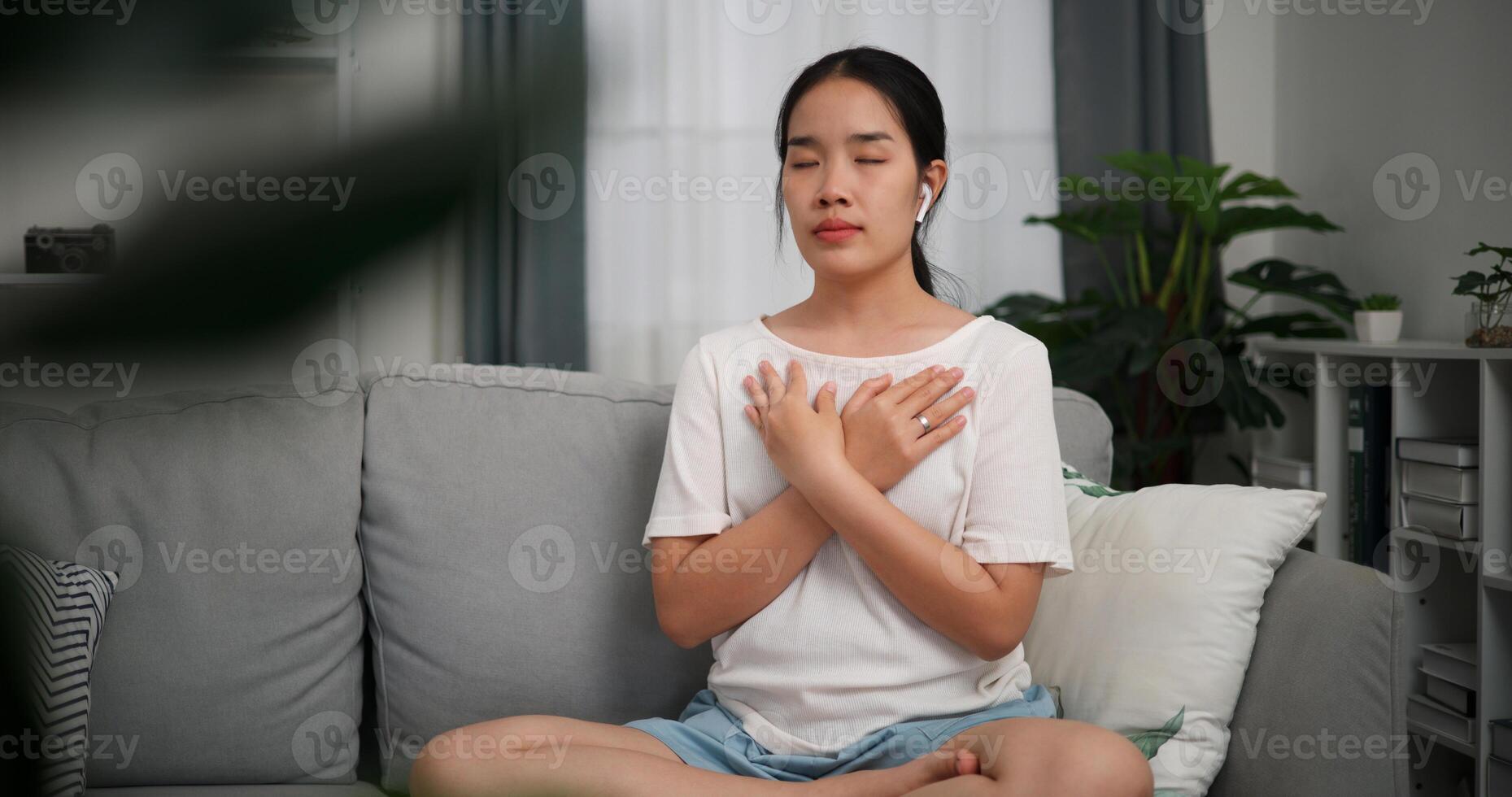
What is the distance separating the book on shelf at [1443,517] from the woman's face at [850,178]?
43.5 inches

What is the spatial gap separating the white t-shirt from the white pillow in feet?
0.25

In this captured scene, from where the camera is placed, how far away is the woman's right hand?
44.3 inches

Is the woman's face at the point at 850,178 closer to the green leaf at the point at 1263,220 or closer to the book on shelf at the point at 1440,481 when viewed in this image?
the book on shelf at the point at 1440,481

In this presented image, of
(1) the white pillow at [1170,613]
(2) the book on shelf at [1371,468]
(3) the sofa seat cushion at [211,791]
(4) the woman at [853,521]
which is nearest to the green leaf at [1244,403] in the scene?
(2) the book on shelf at [1371,468]

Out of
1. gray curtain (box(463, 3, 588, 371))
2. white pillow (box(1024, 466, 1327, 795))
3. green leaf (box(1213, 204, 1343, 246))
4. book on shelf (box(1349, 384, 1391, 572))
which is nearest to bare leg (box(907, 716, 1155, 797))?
white pillow (box(1024, 466, 1327, 795))

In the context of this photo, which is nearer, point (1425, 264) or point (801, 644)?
point (801, 644)

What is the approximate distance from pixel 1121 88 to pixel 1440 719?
5.17 ft

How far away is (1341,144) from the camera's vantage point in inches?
96.9

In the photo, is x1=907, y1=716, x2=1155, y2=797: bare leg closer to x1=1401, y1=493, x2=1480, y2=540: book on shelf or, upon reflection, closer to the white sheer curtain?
x1=1401, y1=493, x2=1480, y2=540: book on shelf

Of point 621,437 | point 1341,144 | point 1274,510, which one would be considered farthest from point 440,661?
point 1341,144

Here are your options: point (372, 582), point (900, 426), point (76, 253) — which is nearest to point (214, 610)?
point (372, 582)

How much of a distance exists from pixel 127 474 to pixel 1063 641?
1.12 metres

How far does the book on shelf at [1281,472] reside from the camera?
2.18 metres

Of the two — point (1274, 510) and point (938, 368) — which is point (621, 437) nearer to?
point (938, 368)
